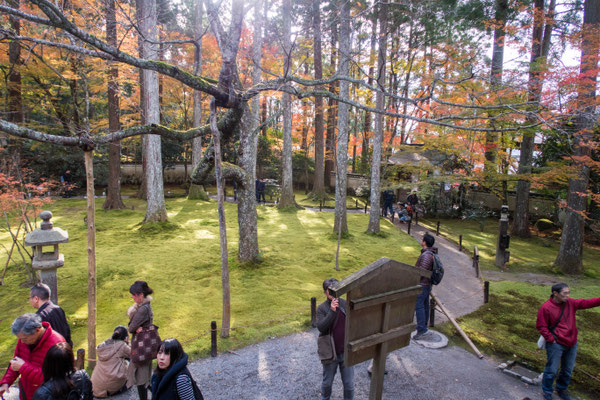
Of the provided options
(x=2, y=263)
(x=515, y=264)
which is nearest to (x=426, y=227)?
(x=515, y=264)

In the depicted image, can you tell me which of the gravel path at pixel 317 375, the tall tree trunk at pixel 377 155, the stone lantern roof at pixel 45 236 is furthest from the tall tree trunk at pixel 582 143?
the stone lantern roof at pixel 45 236

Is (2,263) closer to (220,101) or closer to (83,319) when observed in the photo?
(83,319)

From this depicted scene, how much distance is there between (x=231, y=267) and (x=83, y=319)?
3565mm

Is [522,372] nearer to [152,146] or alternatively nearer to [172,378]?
[172,378]

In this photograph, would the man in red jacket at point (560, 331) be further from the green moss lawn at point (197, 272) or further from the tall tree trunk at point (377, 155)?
the tall tree trunk at point (377, 155)

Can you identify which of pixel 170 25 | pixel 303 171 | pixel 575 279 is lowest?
pixel 575 279

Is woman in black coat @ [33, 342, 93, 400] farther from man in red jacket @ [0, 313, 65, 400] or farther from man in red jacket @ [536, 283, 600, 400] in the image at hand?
man in red jacket @ [536, 283, 600, 400]

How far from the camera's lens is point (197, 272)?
870 cm

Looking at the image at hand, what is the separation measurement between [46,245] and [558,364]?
759 cm

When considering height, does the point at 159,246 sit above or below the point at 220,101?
below

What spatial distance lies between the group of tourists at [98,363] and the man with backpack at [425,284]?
401 centimetres

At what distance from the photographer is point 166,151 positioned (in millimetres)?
23875

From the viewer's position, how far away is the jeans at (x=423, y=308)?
18.4 feet

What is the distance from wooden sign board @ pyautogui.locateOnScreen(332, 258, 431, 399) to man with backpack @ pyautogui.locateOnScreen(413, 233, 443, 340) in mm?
2405
